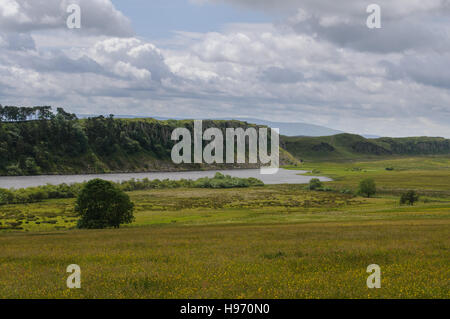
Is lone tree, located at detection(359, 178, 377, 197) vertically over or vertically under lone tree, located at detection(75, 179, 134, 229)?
under

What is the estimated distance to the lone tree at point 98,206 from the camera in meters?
56.6

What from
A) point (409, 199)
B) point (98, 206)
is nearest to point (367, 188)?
point (409, 199)

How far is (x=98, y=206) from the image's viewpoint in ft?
186

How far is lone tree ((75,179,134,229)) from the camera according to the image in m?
56.6

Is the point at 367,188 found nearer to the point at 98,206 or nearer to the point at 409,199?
the point at 409,199

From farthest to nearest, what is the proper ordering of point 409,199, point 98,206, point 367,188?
point 367,188, point 409,199, point 98,206

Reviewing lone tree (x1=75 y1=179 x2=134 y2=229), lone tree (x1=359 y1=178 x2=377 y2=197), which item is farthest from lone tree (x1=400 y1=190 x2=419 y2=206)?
lone tree (x1=75 y1=179 x2=134 y2=229)

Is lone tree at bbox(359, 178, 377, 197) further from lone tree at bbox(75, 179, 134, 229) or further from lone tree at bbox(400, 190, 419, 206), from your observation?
lone tree at bbox(75, 179, 134, 229)

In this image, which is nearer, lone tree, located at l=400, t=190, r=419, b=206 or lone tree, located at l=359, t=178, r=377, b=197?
lone tree, located at l=400, t=190, r=419, b=206

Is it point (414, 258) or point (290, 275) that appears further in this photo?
point (414, 258)

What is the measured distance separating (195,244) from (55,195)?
132493 millimetres

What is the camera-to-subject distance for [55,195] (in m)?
142
